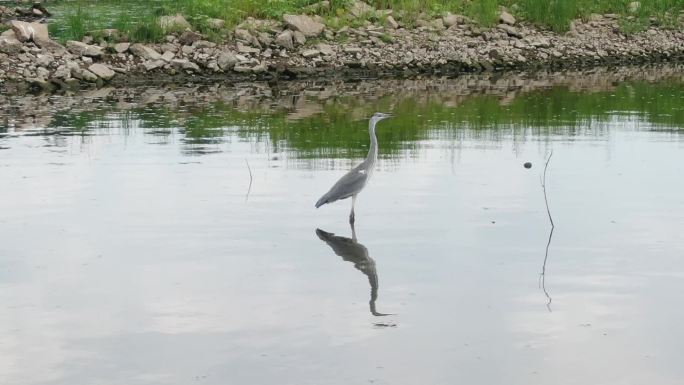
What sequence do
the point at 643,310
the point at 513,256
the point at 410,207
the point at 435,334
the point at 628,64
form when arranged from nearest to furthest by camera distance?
the point at 435,334 → the point at 643,310 → the point at 513,256 → the point at 410,207 → the point at 628,64

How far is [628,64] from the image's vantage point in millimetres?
43250

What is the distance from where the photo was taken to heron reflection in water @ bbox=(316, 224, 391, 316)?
482 inches

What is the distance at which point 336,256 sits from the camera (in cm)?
1331

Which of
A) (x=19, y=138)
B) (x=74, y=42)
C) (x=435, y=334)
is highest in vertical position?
(x=74, y=42)

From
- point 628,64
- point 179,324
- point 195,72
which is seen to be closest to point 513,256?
point 179,324

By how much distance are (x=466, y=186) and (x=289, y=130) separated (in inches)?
307

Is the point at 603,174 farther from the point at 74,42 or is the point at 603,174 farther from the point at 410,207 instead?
the point at 74,42

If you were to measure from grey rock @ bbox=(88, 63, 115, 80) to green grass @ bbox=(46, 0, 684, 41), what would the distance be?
6.16 feet

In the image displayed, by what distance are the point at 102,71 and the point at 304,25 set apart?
706 cm

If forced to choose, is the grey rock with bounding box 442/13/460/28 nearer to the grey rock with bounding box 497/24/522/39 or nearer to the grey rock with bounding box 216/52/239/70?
the grey rock with bounding box 497/24/522/39

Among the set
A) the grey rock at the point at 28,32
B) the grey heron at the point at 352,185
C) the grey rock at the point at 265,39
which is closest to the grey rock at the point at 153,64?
the grey rock at the point at 28,32

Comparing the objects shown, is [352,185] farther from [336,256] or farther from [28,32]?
[28,32]

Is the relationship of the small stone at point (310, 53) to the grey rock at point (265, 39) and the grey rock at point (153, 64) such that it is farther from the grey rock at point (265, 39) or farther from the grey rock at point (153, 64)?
the grey rock at point (153, 64)

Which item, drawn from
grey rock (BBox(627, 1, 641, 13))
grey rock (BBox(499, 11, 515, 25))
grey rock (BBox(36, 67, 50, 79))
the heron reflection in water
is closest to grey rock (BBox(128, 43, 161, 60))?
grey rock (BBox(36, 67, 50, 79))
